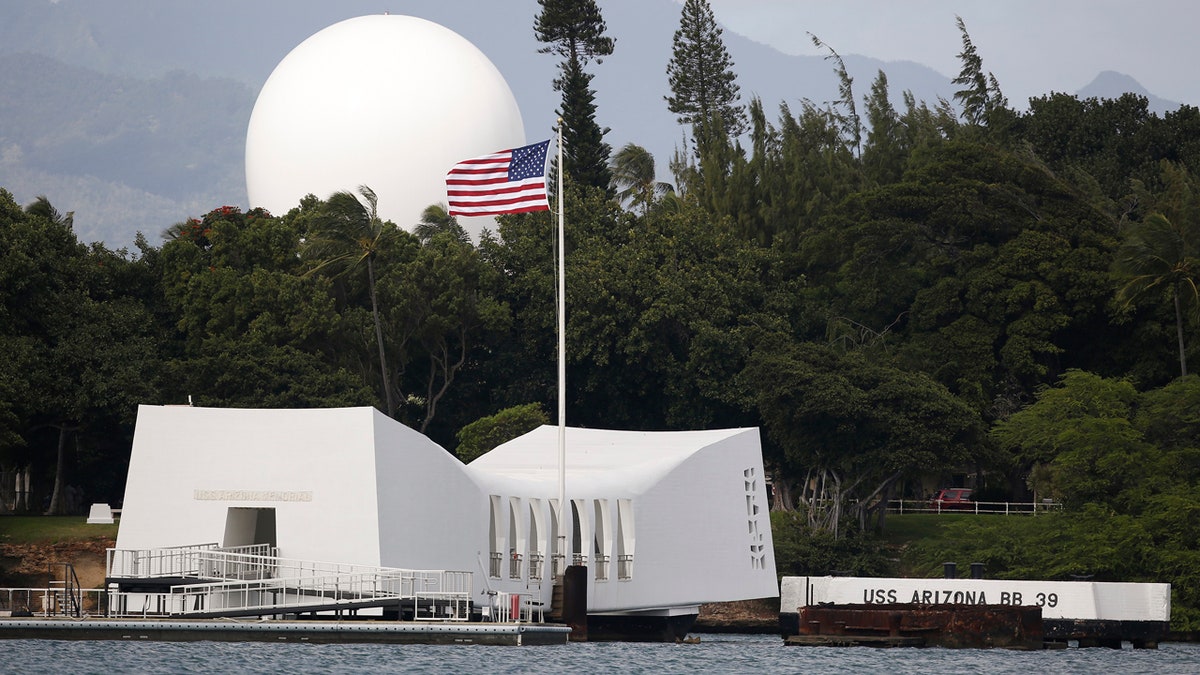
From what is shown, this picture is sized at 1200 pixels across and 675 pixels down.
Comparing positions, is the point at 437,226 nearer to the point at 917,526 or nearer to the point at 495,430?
the point at 495,430

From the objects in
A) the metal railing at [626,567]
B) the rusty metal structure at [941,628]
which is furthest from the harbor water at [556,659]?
the metal railing at [626,567]

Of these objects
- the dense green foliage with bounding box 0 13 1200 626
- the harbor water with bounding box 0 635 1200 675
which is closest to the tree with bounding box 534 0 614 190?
the dense green foliage with bounding box 0 13 1200 626

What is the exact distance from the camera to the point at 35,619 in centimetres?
3562

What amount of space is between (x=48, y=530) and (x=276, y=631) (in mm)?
21738

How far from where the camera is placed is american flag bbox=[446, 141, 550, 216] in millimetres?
39188

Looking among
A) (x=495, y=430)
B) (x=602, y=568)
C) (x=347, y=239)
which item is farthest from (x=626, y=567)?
(x=347, y=239)

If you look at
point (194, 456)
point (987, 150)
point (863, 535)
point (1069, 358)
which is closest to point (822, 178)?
point (987, 150)

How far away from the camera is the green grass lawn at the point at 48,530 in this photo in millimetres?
52938

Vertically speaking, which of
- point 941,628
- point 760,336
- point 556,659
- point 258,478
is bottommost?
point 556,659

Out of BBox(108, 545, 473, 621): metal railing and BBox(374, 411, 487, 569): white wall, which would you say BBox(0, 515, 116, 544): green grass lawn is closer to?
BBox(108, 545, 473, 621): metal railing

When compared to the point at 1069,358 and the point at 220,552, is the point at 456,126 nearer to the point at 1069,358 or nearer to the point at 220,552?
the point at 1069,358

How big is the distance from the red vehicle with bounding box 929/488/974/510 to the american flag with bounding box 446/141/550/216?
101 feet

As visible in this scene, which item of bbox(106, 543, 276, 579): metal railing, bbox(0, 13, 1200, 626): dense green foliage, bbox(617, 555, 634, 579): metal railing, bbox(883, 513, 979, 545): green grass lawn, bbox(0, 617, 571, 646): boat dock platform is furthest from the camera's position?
bbox(883, 513, 979, 545): green grass lawn

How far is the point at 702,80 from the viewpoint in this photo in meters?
88.8
